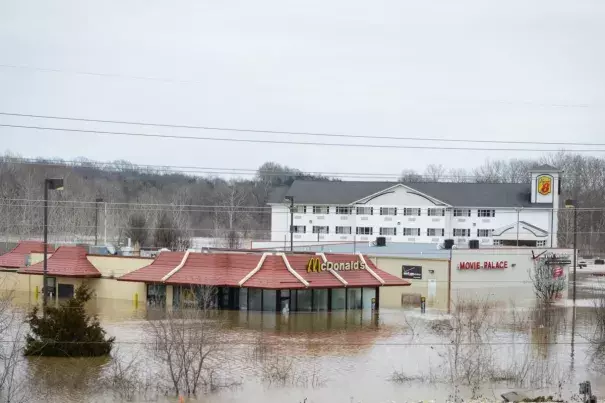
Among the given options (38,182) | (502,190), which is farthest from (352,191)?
(38,182)

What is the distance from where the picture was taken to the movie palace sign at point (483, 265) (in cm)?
5803

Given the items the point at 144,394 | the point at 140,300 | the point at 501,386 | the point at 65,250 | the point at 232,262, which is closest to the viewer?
the point at 144,394

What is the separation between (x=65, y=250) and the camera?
47.5 m

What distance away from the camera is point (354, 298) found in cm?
4225

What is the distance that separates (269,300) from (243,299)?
1.63 m

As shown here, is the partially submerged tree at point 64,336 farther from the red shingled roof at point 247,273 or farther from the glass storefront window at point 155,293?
the glass storefront window at point 155,293

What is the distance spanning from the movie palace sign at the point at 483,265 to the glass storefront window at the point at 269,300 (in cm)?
2312

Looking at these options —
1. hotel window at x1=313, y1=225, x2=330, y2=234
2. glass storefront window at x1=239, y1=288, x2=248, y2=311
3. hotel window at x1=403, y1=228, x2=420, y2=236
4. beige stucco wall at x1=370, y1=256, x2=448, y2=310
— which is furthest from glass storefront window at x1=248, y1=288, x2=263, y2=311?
hotel window at x1=403, y1=228, x2=420, y2=236

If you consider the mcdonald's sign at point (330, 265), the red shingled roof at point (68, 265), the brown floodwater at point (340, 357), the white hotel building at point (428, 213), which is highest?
the white hotel building at point (428, 213)

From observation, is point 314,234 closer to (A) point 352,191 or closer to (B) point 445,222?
(A) point 352,191

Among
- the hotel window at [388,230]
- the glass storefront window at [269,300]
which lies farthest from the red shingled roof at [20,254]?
the hotel window at [388,230]

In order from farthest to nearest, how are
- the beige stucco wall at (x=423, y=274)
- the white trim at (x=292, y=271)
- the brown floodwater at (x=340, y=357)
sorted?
1. the beige stucco wall at (x=423, y=274)
2. the white trim at (x=292, y=271)
3. the brown floodwater at (x=340, y=357)

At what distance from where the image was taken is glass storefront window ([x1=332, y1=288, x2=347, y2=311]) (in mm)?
41281

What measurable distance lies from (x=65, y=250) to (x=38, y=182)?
114 ft
